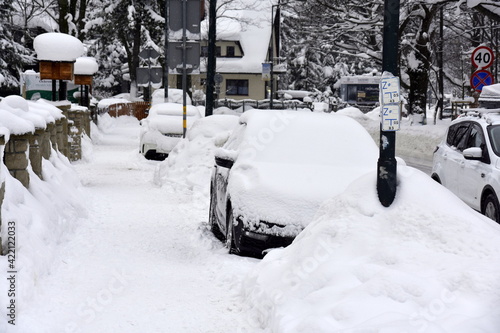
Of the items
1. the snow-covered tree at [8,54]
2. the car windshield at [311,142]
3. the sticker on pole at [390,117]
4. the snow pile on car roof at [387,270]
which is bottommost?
the snow pile on car roof at [387,270]

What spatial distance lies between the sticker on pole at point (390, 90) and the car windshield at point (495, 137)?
4160 millimetres

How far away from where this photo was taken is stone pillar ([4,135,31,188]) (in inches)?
309

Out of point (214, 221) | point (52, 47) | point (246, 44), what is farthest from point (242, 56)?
point (214, 221)

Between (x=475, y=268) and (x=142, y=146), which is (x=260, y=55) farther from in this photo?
(x=475, y=268)

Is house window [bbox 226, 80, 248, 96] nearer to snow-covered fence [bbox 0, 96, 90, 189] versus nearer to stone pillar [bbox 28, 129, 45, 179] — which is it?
snow-covered fence [bbox 0, 96, 90, 189]

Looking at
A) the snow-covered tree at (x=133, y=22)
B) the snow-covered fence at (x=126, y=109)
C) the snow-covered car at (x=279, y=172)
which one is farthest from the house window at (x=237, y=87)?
the snow-covered car at (x=279, y=172)

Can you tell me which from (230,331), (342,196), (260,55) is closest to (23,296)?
(230,331)

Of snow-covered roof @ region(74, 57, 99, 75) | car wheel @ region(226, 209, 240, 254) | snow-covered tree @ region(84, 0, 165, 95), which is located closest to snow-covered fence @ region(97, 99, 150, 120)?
snow-covered tree @ region(84, 0, 165, 95)

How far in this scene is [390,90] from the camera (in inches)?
243

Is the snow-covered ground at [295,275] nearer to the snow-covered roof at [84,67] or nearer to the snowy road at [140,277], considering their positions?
the snowy road at [140,277]

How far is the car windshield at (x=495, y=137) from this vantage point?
988cm

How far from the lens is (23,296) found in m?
5.69

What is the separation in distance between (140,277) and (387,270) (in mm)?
2928

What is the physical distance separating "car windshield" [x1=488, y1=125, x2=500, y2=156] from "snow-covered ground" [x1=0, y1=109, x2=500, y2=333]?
4.01 metres
